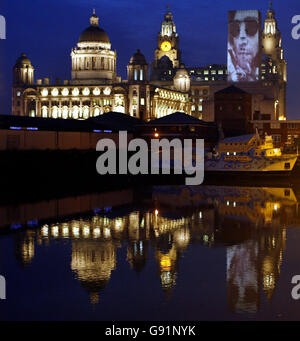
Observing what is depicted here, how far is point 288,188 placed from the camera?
47.4 m

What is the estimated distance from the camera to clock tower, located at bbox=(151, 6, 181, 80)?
511 feet

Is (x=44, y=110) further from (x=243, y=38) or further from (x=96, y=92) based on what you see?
(x=243, y=38)

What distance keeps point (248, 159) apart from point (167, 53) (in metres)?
105

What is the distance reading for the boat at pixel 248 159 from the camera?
182ft

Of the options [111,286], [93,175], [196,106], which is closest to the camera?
[111,286]

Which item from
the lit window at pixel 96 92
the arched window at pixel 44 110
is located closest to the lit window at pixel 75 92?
the lit window at pixel 96 92

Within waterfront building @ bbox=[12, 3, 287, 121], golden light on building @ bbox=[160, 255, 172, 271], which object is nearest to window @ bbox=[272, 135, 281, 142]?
waterfront building @ bbox=[12, 3, 287, 121]

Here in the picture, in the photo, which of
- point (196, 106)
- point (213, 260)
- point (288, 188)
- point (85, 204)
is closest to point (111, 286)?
point (213, 260)

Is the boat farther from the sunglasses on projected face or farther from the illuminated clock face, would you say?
the illuminated clock face

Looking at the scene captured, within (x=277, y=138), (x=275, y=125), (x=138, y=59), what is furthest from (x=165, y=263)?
(x=138, y=59)

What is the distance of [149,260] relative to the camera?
22328 mm

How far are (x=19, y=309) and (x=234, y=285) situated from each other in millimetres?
5626

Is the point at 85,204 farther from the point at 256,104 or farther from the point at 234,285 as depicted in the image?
the point at 256,104

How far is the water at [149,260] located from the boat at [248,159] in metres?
18.6
